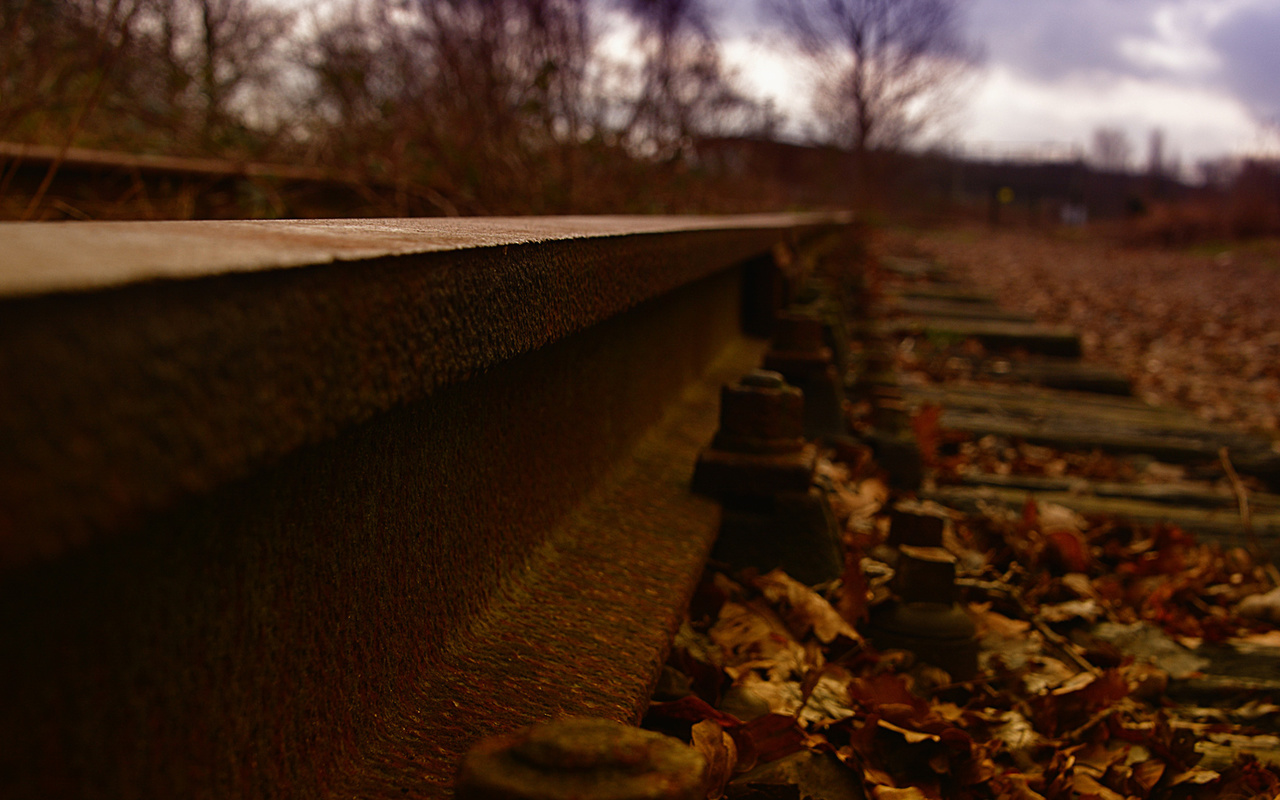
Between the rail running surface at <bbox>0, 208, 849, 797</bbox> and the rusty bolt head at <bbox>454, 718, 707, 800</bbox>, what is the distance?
0.20 m

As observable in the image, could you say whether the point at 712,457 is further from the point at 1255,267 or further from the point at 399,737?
the point at 1255,267

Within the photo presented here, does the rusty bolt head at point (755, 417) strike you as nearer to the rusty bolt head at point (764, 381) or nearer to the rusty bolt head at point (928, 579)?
the rusty bolt head at point (764, 381)

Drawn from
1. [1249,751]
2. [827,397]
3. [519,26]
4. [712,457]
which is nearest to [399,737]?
[712,457]

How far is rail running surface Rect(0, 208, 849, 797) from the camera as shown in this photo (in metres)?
0.36

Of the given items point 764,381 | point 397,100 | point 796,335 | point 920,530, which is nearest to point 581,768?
point 764,381

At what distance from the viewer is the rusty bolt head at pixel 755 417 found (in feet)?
6.00

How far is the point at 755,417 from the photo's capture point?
1831mm

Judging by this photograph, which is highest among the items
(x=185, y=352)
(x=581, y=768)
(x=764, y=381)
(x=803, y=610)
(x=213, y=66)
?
(x=213, y=66)

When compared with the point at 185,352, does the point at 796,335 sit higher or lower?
lower

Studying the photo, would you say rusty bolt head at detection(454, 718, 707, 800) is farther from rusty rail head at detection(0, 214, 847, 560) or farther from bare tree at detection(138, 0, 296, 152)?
bare tree at detection(138, 0, 296, 152)

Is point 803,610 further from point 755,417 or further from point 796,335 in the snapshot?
point 796,335

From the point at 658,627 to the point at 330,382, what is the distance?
767 mm

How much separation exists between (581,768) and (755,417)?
50.4 inches

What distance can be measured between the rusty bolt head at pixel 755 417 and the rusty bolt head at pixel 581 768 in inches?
48.7
